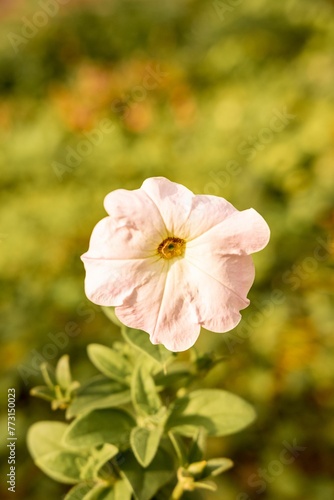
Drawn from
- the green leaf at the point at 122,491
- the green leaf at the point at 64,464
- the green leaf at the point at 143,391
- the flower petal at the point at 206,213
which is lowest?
the green leaf at the point at 122,491

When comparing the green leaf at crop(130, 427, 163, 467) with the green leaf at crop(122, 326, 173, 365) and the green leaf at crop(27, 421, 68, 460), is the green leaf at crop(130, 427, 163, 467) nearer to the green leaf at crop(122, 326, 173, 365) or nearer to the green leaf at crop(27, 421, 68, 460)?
the green leaf at crop(122, 326, 173, 365)

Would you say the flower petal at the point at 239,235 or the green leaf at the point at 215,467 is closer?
the flower petal at the point at 239,235

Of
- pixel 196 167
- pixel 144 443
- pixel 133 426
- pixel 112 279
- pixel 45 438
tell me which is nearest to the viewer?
pixel 112 279

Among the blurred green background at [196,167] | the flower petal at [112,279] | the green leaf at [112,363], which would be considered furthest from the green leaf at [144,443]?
the blurred green background at [196,167]

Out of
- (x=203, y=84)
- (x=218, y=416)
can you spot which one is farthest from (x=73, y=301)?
(x=203, y=84)

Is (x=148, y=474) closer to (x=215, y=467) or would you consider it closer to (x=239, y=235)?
(x=215, y=467)

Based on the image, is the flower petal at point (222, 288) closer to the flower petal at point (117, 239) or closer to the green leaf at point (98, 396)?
the flower petal at point (117, 239)

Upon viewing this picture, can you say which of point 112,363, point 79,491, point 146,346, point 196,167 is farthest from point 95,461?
point 196,167
